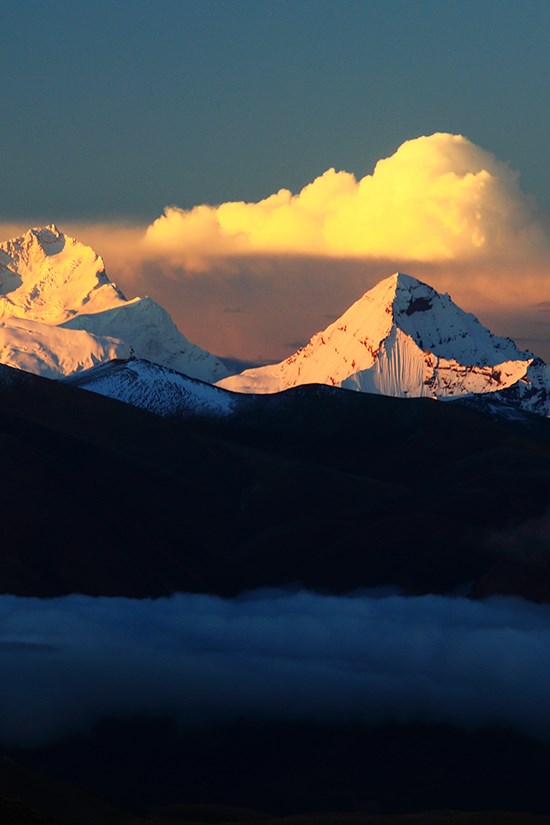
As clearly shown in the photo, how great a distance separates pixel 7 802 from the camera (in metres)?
180

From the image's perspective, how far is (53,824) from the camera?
17350cm

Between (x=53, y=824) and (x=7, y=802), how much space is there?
7.60 meters
